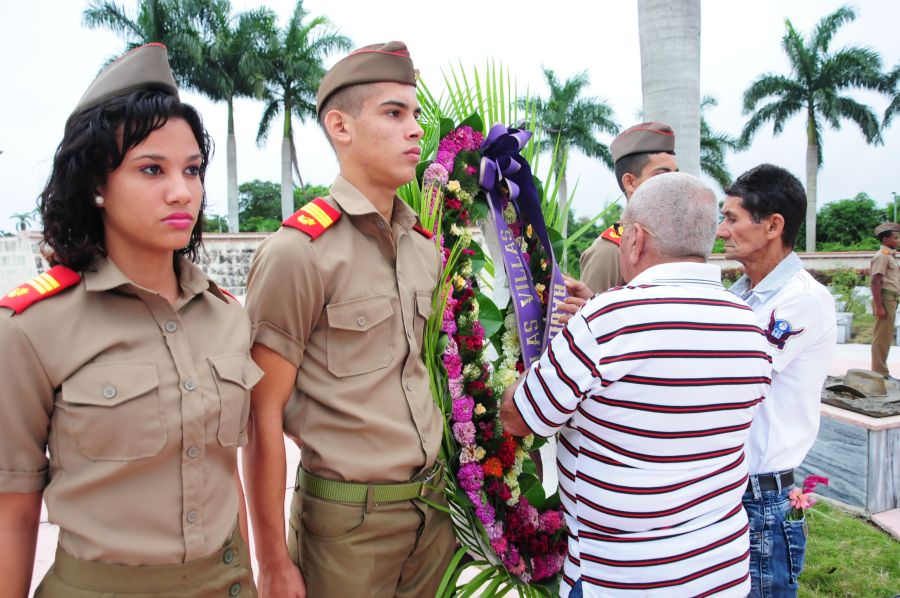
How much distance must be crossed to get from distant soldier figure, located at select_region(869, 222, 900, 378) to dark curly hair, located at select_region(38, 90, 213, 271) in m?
9.30

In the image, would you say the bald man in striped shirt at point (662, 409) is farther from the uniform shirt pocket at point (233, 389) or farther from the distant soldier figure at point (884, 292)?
the distant soldier figure at point (884, 292)

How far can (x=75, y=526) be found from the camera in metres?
1.27

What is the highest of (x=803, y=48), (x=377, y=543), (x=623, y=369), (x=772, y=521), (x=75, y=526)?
(x=803, y=48)

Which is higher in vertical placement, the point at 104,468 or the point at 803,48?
the point at 803,48

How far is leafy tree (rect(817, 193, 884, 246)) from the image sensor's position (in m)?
32.6

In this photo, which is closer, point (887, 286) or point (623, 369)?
point (623, 369)

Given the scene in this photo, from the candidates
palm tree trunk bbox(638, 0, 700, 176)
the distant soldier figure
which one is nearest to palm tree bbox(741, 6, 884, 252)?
the distant soldier figure

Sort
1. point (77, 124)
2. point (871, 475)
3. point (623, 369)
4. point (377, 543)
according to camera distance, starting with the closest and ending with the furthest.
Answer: point (77, 124), point (623, 369), point (377, 543), point (871, 475)

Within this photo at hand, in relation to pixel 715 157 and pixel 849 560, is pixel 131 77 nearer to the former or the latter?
Answer: pixel 849 560

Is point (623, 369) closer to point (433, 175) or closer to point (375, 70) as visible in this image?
point (433, 175)

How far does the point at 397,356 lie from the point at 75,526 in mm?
887

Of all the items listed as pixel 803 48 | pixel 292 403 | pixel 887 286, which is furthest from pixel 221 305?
pixel 803 48

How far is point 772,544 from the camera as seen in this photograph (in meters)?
2.12

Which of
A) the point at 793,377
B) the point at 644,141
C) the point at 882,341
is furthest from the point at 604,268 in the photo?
the point at 882,341
